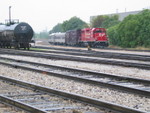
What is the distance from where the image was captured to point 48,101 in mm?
7195

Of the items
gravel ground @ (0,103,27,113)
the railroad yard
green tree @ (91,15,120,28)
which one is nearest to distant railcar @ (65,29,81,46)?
green tree @ (91,15,120,28)

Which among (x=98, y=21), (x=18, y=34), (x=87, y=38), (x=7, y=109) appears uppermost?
(x=98, y=21)

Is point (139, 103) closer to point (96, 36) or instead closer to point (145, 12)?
point (96, 36)

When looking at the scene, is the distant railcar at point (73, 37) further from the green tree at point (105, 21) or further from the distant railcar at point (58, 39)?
the green tree at point (105, 21)

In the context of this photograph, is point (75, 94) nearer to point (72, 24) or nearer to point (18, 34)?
point (18, 34)

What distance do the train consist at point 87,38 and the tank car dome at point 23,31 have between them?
10.2 m

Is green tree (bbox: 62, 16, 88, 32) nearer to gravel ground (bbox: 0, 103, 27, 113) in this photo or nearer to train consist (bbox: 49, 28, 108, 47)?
train consist (bbox: 49, 28, 108, 47)

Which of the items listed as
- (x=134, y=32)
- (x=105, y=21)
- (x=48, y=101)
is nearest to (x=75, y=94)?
(x=48, y=101)

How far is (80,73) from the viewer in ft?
40.0

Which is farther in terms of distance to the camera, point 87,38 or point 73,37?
point 73,37

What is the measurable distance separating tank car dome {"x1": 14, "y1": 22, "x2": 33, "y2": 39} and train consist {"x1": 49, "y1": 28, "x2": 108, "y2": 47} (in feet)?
33.6

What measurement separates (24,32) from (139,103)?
2623 cm

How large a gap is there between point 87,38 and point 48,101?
3434 cm

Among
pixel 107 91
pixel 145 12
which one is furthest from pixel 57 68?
pixel 145 12
